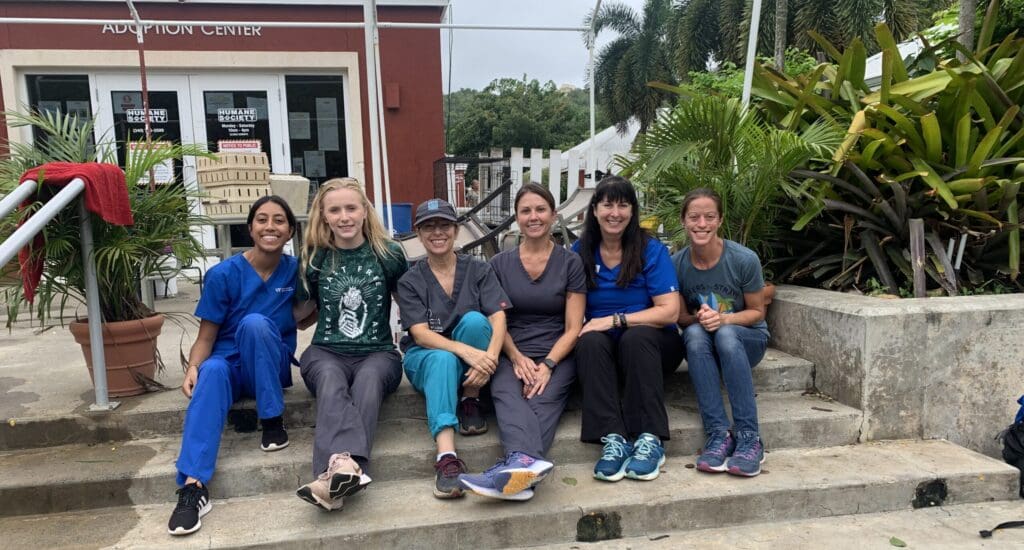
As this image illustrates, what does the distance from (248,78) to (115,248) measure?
19.7 feet

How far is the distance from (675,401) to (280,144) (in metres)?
6.71

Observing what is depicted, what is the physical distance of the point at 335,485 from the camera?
2488 mm

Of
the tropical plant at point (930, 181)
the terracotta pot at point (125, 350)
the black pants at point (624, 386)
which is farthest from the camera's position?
the tropical plant at point (930, 181)

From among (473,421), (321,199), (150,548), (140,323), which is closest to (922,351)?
(473,421)

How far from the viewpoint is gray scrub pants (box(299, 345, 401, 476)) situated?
2666 millimetres

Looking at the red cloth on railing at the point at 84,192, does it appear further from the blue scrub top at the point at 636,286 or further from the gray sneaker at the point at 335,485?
the blue scrub top at the point at 636,286

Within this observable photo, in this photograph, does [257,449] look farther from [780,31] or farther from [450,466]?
[780,31]

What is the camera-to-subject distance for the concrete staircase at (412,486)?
8.39 feet

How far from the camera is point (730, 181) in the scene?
12.7ft

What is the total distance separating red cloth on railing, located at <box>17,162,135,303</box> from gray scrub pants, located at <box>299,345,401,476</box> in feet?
3.67

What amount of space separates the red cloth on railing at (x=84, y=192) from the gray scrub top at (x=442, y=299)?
53.6 inches

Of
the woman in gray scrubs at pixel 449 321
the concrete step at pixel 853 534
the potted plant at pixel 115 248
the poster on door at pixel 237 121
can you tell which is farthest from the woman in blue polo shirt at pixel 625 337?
the poster on door at pixel 237 121

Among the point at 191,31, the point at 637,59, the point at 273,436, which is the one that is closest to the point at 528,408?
the point at 273,436

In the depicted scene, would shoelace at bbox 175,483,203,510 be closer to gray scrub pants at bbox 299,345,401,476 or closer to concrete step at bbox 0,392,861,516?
concrete step at bbox 0,392,861,516
